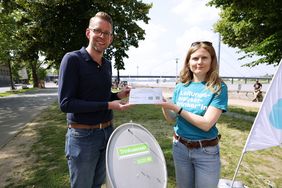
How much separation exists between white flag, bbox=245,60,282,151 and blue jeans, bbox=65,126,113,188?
2.25 meters

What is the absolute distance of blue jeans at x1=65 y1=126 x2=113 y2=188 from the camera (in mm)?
2787

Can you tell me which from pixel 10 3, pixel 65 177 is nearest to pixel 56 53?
pixel 10 3

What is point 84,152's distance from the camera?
2787mm

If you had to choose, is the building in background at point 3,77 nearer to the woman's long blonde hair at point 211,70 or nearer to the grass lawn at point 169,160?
the grass lawn at point 169,160

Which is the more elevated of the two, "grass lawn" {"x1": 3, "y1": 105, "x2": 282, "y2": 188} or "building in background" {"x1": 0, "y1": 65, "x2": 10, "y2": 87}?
"building in background" {"x1": 0, "y1": 65, "x2": 10, "y2": 87}

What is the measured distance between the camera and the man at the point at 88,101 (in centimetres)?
262

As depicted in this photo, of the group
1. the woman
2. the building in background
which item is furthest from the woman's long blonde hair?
the building in background

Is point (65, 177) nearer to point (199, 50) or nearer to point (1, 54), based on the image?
point (199, 50)

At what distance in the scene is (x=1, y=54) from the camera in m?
34.4

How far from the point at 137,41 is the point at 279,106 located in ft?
43.6

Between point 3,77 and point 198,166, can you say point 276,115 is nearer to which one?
point 198,166

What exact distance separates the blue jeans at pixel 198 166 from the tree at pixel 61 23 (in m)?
9.56

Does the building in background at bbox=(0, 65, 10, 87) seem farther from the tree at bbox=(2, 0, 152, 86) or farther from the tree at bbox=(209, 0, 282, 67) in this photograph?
the tree at bbox=(209, 0, 282, 67)

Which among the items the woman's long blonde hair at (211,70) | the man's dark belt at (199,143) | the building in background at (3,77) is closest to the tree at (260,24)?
the woman's long blonde hair at (211,70)
